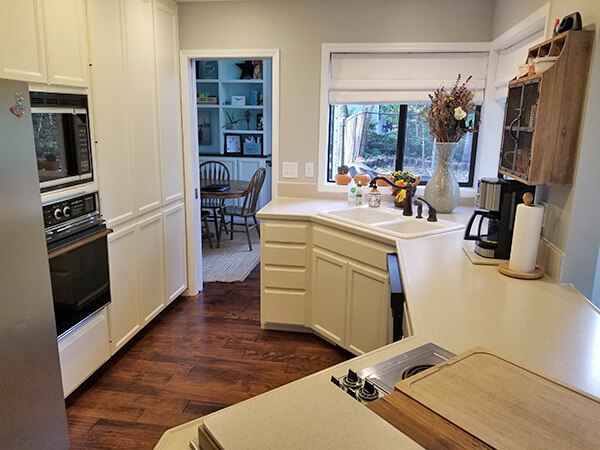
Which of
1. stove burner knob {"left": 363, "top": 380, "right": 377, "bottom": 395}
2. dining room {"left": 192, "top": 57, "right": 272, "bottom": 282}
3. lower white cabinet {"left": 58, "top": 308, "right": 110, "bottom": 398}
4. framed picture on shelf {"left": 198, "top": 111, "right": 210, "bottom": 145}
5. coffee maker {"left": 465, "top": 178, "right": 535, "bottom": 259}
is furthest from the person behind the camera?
framed picture on shelf {"left": 198, "top": 111, "right": 210, "bottom": 145}

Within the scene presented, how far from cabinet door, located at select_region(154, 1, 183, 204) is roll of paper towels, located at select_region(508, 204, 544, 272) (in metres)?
2.41

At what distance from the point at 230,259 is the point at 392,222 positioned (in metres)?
2.49

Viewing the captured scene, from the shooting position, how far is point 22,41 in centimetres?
192

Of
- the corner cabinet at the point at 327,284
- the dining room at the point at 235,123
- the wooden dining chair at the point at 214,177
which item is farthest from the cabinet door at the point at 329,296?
the dining room at the point at 235,123

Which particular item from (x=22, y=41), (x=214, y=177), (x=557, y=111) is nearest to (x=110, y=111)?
(x=22, y=41)

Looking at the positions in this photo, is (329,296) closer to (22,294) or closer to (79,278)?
Answer: (79,278)

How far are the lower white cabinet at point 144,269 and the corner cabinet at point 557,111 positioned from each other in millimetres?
2211

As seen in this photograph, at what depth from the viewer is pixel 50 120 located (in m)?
2.12

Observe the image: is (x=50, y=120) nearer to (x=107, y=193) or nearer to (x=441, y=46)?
(x=107, y=193)

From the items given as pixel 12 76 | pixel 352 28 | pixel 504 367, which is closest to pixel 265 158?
pixel 352 28

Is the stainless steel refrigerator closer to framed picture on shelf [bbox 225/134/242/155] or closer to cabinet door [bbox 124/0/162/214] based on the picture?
cabinet door [bbox 124/0/162/214]

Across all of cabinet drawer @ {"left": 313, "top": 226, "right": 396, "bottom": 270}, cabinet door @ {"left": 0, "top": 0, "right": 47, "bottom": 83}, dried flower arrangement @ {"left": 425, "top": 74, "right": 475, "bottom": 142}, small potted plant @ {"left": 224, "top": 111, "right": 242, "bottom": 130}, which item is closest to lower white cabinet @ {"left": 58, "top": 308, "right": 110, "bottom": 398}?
cabinet door @ {"left": 0, "top": 0, "right": 47, "bottom": 83}

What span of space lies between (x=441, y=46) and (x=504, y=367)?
2753mm

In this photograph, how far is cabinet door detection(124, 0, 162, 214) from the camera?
279 cm
